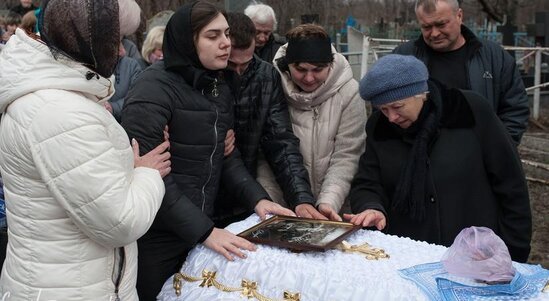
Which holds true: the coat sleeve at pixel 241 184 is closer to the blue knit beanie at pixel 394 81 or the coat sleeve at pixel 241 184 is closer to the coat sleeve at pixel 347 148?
the coat sleeve at pixel 347 148

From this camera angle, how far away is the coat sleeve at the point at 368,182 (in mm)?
2459

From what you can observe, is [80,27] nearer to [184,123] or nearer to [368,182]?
[184,123]

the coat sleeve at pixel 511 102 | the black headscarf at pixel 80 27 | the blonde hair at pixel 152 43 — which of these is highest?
the black headscarf at pixel 80 27

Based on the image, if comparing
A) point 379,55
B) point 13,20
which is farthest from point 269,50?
point 379,55

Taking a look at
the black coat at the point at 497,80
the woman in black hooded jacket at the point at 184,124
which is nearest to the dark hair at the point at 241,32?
the woman in black hooded jacket at the point at 184,124

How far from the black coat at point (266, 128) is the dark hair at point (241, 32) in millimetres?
105

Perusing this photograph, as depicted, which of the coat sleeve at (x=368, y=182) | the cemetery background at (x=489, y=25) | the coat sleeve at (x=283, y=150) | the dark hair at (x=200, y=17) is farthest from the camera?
the cemetery background at (x=489, y=25)

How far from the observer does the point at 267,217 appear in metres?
2.35

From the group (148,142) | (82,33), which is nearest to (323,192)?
(148,142)

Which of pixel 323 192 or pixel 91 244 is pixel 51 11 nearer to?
pixel 91 244

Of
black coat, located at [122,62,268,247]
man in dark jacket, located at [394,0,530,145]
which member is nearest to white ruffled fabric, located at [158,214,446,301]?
black coat, located at [122,62,268,247]

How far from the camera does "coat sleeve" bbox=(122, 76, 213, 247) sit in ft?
6.86

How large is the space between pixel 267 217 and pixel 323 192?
1.20ft

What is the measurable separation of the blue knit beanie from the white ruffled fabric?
0.54 meters
